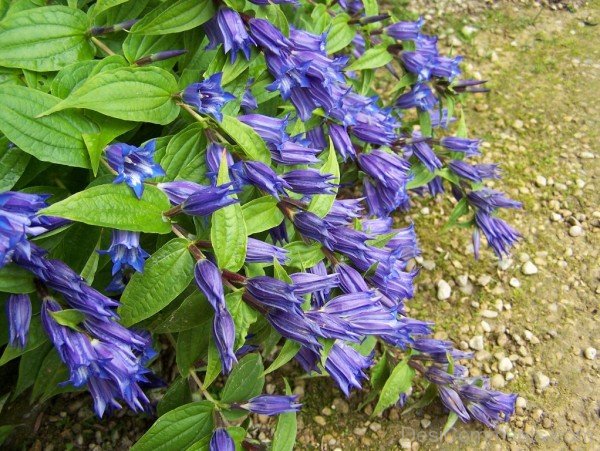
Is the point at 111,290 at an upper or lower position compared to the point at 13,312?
lower

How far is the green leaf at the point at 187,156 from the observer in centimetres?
202

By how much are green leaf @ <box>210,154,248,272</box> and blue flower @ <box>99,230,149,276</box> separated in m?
0.22

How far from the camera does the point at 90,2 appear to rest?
2473 millimetres

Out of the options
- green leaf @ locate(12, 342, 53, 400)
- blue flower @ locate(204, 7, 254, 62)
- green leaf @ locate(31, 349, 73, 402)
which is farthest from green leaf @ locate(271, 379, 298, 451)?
blue flower @ locate(204, 7, 254, 62)

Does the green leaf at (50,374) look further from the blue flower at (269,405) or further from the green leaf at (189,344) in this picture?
the blue flower at (269,405)

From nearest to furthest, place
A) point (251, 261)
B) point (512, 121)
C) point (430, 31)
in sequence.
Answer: point (251, 261) < point (512, 121) < point (430, 31)

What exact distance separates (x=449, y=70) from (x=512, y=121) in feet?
3.82

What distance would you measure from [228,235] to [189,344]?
53 centimetres

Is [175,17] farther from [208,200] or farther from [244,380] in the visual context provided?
[244,380]

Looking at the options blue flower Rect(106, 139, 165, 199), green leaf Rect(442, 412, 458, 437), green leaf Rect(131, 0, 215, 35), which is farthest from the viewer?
green leaf Rect(442, 412, 458, 437)

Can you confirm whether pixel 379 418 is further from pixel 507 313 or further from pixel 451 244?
pixel 451 244

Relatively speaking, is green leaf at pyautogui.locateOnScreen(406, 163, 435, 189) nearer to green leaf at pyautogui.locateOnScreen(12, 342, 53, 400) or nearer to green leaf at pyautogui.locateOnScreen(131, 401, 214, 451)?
green leaf at pyautogui.locateOnScreen(131, 401, 214, 451)

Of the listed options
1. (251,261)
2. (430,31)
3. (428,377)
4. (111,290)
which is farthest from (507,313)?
(430,31)

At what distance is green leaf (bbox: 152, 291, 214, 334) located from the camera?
1885 mm
